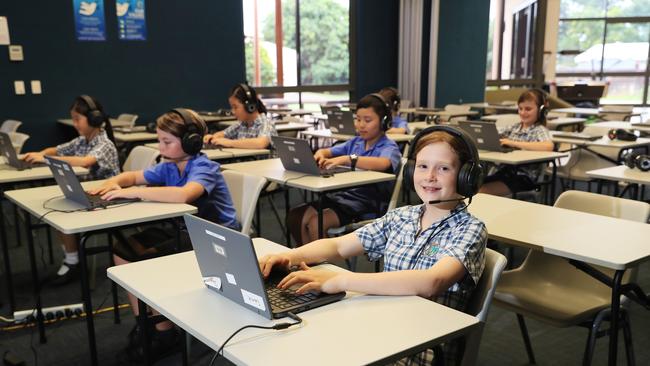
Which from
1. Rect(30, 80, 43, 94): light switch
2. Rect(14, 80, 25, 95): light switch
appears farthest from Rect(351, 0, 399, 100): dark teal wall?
Rect(14, 80, 25, 95): light switch

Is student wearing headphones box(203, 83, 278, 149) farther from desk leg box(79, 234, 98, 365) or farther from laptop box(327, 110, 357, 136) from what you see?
desk leg box(79, 234, 98, 365)

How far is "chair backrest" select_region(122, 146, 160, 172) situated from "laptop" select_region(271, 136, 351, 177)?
32.4 inches

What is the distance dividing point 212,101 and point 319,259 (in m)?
6.45

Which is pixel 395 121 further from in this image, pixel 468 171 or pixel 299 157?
pixel 468 171

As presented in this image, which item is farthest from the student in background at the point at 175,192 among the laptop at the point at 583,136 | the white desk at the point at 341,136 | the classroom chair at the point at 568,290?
the laptop at the point at 583,136

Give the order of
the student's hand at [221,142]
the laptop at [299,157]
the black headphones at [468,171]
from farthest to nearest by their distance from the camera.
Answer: the student's hand at [221,142]
the laptop at [299,157]
the black headphones at [468,171]

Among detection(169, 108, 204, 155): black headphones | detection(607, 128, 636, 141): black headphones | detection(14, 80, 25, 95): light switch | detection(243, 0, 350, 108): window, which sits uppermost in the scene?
detection(243, 0, 350, 108): window

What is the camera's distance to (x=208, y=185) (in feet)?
8.67

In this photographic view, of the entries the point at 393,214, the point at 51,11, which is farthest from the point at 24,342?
the point at 51,11

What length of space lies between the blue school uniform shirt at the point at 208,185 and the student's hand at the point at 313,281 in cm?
124

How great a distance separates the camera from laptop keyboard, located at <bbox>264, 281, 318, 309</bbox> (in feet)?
4.62

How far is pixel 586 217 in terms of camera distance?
2289 millimetres

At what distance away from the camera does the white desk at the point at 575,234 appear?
182 cm

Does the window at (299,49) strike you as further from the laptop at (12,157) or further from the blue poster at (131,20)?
the laptop at (12,157)
